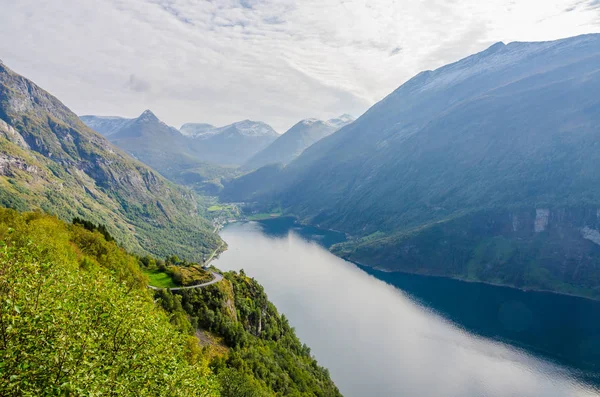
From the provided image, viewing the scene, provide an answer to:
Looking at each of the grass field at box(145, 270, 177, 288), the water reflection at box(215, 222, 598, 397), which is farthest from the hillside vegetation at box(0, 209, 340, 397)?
the water reflection at box(215, 222, 598, 397)

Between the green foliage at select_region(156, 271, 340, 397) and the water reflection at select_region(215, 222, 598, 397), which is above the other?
the green foliage at select_region(156, 271, 340, 397)

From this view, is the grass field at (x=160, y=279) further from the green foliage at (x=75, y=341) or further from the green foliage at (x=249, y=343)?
the green foliage at (x=75, y=341)

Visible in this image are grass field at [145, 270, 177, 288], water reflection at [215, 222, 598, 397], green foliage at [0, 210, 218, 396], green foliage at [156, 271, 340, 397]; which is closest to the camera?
green foliage at [0, 210, 218, 396]

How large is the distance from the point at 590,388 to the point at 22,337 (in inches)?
5512

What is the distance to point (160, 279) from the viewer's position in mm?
76062

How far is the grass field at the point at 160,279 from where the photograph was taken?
7254cm

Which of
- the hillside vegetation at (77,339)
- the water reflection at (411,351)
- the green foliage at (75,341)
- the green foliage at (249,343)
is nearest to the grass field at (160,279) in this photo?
the green foliage at (249,343)

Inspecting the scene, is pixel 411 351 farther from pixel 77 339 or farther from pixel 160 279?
pixel 77 339

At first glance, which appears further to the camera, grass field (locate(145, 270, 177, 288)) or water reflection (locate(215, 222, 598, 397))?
water reflection (locate(215, 222, 598, 397))

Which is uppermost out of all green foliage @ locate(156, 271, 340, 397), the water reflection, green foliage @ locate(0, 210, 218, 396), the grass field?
green foliage @ locate(0, 210, 218, 396)

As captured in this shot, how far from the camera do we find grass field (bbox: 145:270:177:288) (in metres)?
72.5

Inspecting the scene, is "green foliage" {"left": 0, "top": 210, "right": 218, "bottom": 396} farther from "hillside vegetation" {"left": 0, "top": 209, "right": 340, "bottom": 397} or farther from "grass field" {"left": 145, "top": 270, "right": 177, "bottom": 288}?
"grass field" {"left": 145, "top": 270, "right": 177, "bottom": 288}

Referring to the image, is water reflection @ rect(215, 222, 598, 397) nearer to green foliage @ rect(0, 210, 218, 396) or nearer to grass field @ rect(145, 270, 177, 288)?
grass field @ rect(145, 270, 177, 288)

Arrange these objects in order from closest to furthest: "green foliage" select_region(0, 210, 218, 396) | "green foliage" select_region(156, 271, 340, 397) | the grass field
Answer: "green foliage" select_region(0, 210, 218, 396) → "green foliage" select_region(156, 271, 340, 397) → the grass field
